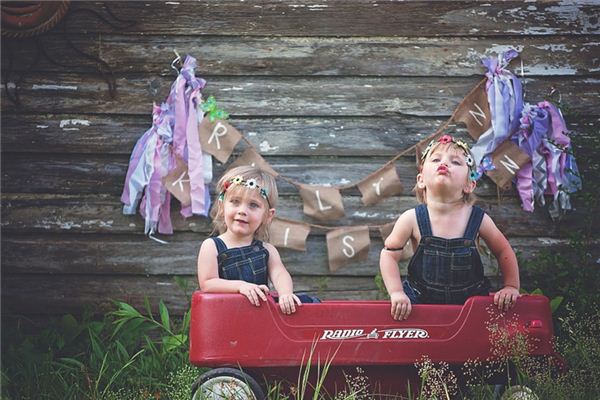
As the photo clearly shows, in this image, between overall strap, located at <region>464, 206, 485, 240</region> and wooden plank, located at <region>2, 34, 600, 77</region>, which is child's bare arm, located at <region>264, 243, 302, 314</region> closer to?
overall strap, located at <region>464, 206, 485, 240</region>

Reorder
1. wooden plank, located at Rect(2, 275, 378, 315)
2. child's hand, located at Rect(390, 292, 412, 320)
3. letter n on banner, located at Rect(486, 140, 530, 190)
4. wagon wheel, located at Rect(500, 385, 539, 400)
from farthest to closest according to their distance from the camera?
wooden plank, located at Rect(2, 275, 378, 315)
letter n on banner, located at Rect(486, 140, 530, 190)
child's hand, located at Rect(390, 292, 412, 320)
wagon wheel, located at Rect(500, 385, 539, 400)

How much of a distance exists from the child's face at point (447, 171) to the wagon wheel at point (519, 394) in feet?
2.52

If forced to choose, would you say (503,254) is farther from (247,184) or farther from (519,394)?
(247,184)

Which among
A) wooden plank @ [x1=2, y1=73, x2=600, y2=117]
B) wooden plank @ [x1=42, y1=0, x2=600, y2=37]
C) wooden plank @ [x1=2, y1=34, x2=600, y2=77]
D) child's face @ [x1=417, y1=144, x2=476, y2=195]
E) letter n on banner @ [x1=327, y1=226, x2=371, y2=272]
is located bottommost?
letter n on banner @ [x1=327, y1=226, x2=371, y2=272]

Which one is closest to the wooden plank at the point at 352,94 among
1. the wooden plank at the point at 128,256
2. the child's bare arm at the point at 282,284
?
the wooden plank at the point at 128,256

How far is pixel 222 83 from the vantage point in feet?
14.9

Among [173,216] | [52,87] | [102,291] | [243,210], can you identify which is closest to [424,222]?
[243,210]

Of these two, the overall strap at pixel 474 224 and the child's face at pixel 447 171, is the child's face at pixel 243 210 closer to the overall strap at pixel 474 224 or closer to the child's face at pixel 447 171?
the child's face at pixel 447 171

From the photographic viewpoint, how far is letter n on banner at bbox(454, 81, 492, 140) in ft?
14.6

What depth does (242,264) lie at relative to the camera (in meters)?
3.39

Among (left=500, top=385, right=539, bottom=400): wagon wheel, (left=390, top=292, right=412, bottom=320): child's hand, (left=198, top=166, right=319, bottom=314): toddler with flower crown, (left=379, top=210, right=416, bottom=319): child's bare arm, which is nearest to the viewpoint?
(left=500, top=385, right=539, bottom=400): wagon wheel

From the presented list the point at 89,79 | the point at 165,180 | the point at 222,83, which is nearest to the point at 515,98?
the point at 222,83

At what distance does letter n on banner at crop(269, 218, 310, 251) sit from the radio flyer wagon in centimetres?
141

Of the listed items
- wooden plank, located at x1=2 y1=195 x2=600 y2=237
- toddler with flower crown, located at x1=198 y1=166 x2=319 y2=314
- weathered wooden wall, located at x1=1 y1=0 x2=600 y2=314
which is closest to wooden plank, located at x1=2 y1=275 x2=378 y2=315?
weathered wooden wall, located at x1=1 y1=0 x2=600 y2=314
